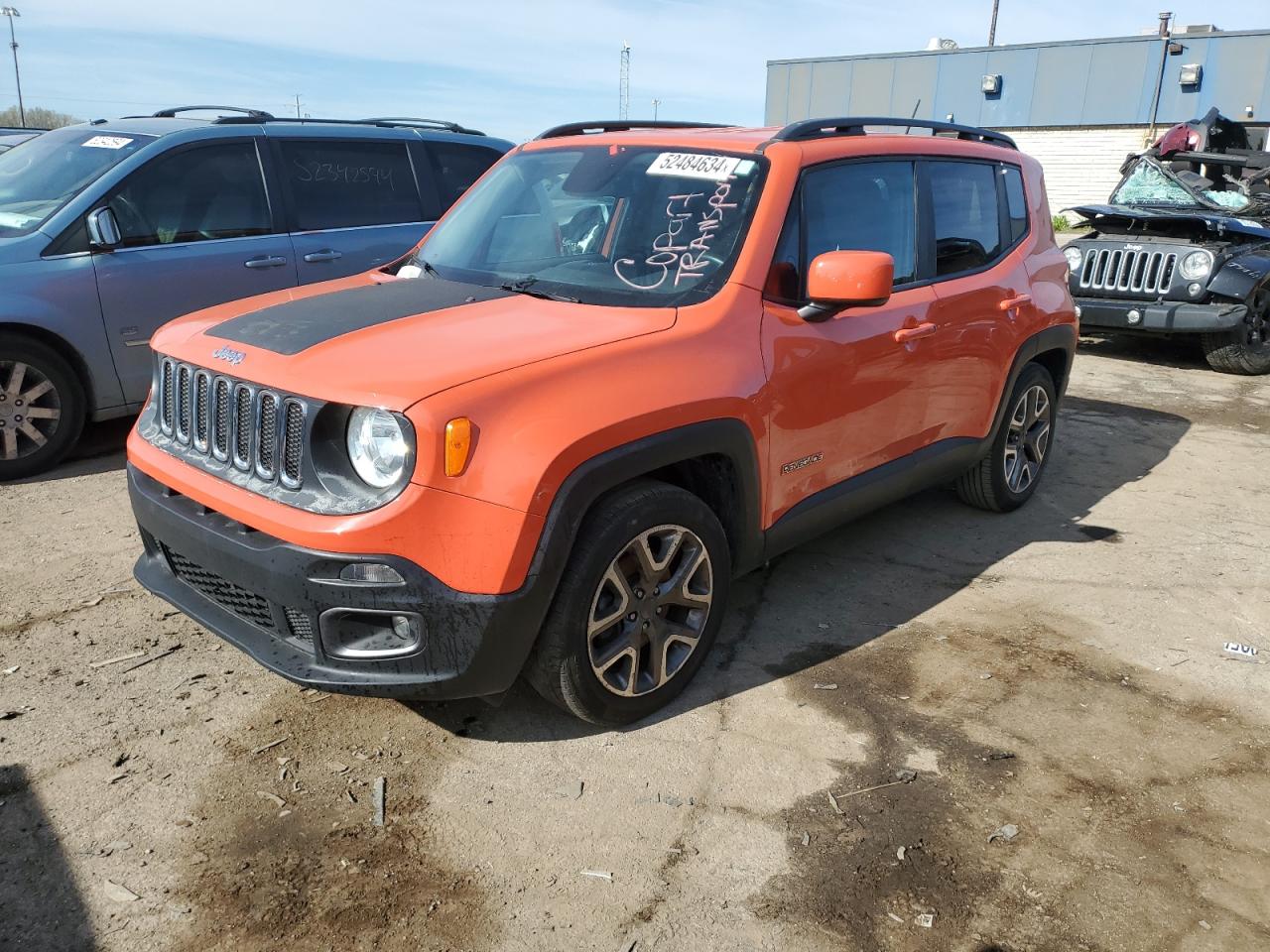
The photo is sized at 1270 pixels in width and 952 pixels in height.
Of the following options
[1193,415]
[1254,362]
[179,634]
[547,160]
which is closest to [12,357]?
[179,634]

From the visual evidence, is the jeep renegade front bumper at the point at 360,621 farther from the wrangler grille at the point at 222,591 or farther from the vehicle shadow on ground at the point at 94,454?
the vehicle shadow on ground at the point at 94,454

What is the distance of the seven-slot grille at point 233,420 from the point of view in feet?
8.88

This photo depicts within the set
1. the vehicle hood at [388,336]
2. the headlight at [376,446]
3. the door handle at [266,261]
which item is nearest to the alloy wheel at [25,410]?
the door handle at [266,261]

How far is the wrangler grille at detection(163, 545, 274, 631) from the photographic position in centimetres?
288

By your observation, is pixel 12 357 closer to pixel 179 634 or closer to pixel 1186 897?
pixel 179 634

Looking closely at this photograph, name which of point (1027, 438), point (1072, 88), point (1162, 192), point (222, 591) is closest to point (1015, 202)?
point (1027, 438)

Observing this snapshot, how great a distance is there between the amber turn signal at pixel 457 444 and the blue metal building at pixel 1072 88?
29.0 metres

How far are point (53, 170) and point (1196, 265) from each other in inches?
344

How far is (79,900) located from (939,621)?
308cm

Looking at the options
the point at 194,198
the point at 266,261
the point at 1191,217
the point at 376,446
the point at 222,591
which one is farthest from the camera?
the point at 1191,217

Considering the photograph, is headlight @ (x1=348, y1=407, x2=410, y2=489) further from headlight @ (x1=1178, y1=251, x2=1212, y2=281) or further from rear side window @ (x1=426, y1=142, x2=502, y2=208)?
headlight @ (x1=1178, y1=251, x2=1212, y2=281)

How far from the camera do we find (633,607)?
3041 mm

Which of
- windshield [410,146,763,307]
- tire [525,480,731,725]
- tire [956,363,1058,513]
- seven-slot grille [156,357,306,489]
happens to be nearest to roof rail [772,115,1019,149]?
windshield [410,146,763,307]

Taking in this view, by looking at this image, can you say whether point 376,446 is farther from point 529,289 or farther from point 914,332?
point 914,332
